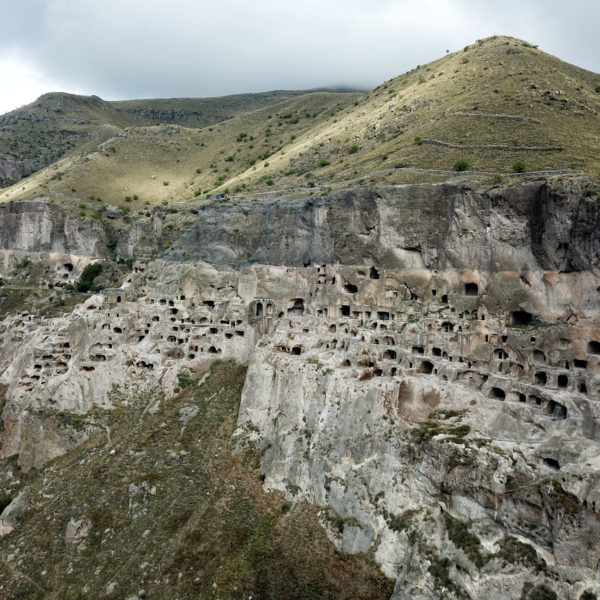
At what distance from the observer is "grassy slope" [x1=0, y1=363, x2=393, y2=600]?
27.7m

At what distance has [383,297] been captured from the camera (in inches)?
1734

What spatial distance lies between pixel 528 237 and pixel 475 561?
25339 mm

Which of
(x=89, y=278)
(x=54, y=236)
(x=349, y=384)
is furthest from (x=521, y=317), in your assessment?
(x=54, y=236)

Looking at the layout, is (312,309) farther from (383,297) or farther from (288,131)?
(288,131)

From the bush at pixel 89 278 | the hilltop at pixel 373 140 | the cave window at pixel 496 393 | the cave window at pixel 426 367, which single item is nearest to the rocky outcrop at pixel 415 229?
the hilltop at pixel 373 140

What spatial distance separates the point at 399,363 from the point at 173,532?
2094 cm

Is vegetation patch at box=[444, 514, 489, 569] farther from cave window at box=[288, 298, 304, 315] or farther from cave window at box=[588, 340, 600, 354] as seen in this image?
cave window at box=[288, 298, 304, 315]

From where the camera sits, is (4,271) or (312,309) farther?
(4,271)

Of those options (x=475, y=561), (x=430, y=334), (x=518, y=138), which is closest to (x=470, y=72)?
(x=518, y=138)

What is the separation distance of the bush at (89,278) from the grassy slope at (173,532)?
3522cm

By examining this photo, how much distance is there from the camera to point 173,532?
30.9 m

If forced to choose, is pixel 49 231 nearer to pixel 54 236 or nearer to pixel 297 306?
pixel 54 236

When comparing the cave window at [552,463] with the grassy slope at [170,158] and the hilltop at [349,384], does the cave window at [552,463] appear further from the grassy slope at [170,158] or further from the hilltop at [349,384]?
the grassy slope at [170,158]

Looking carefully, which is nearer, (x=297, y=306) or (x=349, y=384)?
(x=349, y=384)
